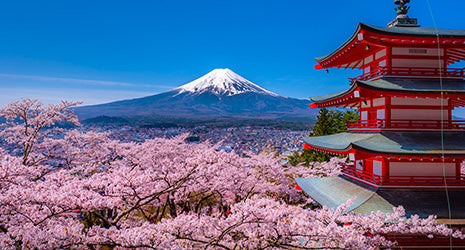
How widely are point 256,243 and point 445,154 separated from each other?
17.2 feet

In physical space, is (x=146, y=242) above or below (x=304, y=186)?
above

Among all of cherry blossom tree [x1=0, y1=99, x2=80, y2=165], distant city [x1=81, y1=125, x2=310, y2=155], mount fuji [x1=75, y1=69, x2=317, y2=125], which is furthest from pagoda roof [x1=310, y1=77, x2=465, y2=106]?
mount fuji [x1=75, y1=69, x2=317, y2=125]

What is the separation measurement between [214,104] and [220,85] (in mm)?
23892

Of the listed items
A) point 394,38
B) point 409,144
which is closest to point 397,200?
point 409,144

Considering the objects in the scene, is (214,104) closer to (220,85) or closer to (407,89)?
(220,85)

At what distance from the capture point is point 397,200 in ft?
22.0

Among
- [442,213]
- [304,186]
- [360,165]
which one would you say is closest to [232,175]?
[304,186]

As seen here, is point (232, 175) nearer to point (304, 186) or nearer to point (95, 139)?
point (304, 186)

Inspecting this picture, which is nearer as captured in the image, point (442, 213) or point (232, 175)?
point (442, 213)

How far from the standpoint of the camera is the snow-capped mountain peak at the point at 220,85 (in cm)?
13338

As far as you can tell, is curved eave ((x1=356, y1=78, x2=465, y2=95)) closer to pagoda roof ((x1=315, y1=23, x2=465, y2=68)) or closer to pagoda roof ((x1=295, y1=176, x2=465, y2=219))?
pagoda roof ((x1=315, y1=23, x2=465, y2=68))

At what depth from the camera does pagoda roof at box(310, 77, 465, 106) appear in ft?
22.4

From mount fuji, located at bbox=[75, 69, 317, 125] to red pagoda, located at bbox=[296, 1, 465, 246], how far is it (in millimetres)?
92037

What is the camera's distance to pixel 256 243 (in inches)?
205
